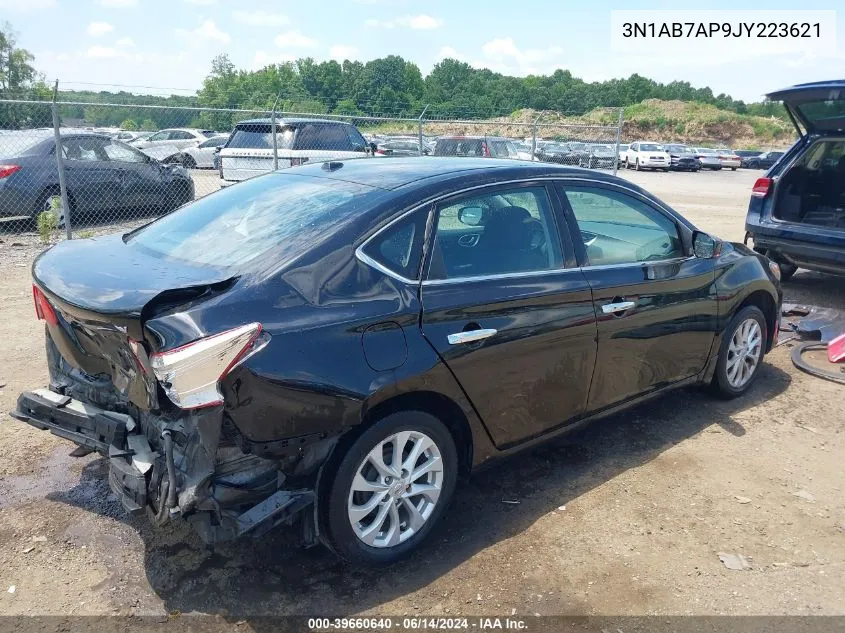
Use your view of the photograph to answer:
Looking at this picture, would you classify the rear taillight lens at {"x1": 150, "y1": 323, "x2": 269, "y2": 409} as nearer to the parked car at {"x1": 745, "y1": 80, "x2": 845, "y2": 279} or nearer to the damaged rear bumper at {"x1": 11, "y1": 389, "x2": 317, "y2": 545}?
the damaged rear bumper at {"x1": 11, "y1": 389, "x2": 317, "y2": 545}

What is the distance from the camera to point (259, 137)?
12.4 m

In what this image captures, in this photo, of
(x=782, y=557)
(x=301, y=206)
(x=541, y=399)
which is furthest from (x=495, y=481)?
(x=301, y=206)

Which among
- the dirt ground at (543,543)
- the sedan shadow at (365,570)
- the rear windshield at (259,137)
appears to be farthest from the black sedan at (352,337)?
the rear windshield at (259,137)

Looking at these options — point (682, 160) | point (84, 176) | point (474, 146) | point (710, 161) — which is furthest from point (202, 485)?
point (710, 161)

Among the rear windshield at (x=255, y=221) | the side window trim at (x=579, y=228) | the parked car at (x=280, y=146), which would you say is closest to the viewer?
the rear windshield at (x=255, y=221)

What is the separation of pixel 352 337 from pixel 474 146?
14.2m

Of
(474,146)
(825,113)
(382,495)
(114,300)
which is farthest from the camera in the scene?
(474,146)

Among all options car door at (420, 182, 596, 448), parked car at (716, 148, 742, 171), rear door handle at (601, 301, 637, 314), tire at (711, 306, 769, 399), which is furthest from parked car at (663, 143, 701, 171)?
car door at (420, 182, 596, 448)

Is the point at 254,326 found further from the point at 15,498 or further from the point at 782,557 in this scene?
the point at 782,557

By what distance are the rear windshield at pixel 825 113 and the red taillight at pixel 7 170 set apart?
10.1 metres

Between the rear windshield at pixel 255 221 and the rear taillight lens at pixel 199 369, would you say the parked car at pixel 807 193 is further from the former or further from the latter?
the rear taillight lens at pixel 199 369

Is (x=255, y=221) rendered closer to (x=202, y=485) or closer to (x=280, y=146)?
(x=202, y=485)

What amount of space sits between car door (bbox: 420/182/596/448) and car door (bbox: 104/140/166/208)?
9.42m

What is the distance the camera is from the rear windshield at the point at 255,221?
2.95 meters
